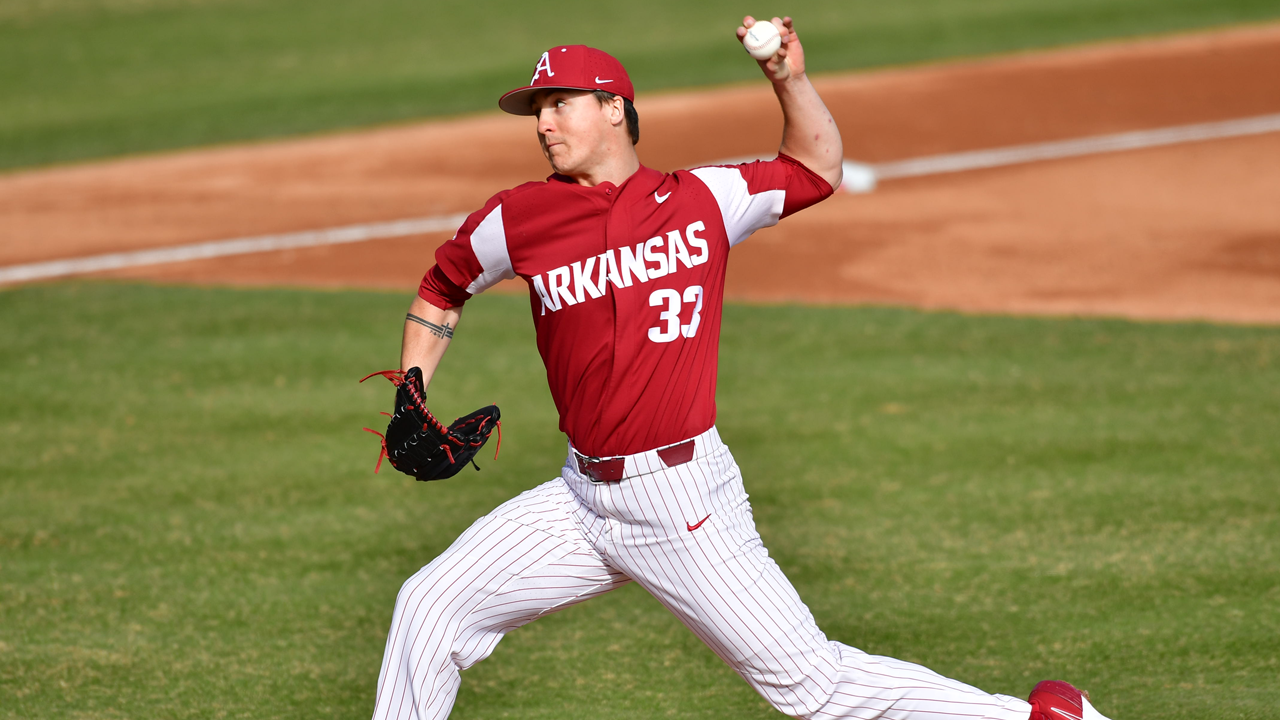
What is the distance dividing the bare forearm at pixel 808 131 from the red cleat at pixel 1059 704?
138 centimetres

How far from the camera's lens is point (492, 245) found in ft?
11.0

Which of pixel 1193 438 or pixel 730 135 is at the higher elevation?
pixel 730 135

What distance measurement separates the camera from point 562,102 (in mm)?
3311

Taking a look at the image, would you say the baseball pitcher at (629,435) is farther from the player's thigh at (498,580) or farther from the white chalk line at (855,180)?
the white chalk line at (855,180)

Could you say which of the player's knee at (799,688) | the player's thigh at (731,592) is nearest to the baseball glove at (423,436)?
the player's thigh at (731,592)

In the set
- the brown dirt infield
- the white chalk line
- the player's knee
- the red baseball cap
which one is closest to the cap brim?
the red baseball cap

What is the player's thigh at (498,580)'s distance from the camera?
10.8 ft

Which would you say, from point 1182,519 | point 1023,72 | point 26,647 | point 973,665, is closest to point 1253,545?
point 1182,519

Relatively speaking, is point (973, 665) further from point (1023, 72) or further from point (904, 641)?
point (1023, 72)

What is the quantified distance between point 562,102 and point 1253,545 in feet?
11.4

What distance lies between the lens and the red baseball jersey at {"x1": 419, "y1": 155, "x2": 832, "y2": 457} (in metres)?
3.25

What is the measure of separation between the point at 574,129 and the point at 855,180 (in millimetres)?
8456

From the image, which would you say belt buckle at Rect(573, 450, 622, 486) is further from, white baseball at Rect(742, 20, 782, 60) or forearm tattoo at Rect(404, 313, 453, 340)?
white baseball at Rect(742, 20, 782, 60)

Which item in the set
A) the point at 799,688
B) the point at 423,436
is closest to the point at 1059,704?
the point at 799,688
